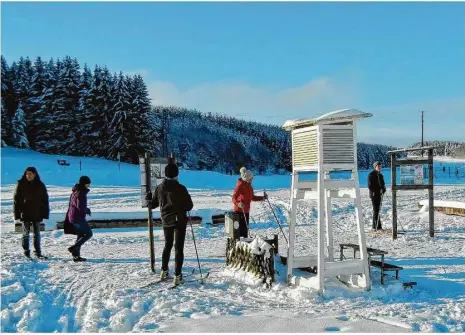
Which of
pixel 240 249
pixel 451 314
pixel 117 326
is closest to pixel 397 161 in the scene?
pixel 240 249

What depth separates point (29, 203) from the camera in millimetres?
9609

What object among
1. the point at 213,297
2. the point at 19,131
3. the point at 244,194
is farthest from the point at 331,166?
the point at 19,131

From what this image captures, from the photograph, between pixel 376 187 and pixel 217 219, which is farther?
pixel 217 219

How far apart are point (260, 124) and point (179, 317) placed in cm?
13849

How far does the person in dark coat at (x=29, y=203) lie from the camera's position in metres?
9.54

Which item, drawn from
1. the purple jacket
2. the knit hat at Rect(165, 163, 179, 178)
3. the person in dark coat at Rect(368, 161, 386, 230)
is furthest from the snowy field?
the person in dark coat at Rect(368, 161, 386, 230)

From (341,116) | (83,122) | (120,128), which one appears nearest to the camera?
(341,116)

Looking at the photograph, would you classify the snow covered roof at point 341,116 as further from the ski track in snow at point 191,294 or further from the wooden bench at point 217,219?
the wooden bench at point 217,219

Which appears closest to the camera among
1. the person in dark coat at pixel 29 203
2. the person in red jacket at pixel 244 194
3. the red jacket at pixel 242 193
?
the person in dark coat at pixel 29 203

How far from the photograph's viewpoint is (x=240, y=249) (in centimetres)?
780

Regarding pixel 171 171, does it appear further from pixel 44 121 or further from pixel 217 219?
pixel 44 121

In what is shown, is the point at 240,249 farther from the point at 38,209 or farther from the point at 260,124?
the point at 260,124

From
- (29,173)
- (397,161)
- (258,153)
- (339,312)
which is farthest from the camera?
(258,153)

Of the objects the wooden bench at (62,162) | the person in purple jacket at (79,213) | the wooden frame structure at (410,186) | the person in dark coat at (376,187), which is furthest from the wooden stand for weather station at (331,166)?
the wooden bench at (62,162)
